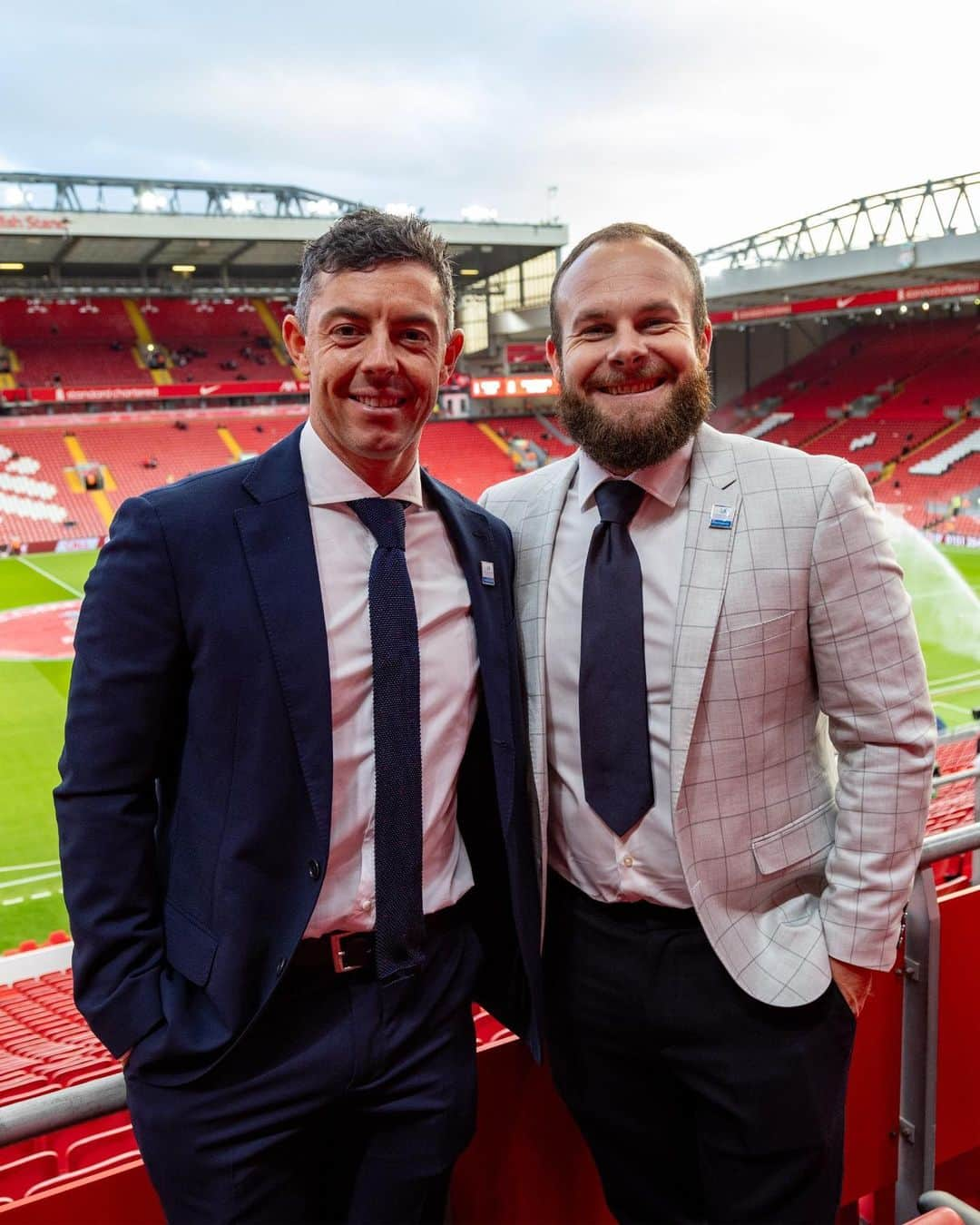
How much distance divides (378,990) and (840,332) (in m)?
41.9

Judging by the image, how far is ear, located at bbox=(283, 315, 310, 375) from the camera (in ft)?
6.64

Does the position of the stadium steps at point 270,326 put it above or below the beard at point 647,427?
above

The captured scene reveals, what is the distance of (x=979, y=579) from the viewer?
20578 millimetres

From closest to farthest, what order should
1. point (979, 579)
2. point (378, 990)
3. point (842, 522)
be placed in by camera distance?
point (378, 990), point (842, 522), point (979, 579)

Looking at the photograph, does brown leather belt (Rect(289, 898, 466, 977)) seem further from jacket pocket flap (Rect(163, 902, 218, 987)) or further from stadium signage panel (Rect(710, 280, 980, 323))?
stadium signage panel (Rect(710, 280, 980, 323))

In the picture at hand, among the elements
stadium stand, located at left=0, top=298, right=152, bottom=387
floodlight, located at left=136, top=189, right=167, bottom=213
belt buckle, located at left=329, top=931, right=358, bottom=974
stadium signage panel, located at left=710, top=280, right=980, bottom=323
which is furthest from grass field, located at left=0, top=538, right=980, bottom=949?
floodlight, located at left=136, top=189, right=167, bottom=213

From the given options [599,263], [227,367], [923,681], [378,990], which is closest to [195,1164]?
[378,990]

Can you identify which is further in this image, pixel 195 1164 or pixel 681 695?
pixel 681 695

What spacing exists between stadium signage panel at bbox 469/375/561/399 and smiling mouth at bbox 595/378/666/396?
120 ft

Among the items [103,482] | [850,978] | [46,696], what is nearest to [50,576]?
[103,482]

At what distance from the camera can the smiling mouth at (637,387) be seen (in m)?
2.16

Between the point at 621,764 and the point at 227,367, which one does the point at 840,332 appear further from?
the point at 621,764

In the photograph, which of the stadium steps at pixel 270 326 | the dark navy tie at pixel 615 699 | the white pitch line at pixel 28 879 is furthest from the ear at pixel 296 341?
the stadium steps at pixel 270 326

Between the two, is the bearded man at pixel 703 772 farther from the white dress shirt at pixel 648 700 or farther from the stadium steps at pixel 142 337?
the stadium steps at pixel 142 337
